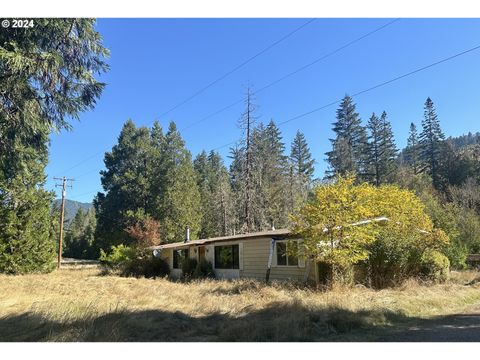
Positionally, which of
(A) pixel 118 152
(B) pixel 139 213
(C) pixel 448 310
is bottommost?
(C) pixel 448 310

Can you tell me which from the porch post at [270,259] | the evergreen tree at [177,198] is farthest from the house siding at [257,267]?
the evergreen tree at [177,198]

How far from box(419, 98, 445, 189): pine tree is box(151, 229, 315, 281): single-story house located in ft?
148

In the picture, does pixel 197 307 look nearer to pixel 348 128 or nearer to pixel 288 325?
pixel 288 325

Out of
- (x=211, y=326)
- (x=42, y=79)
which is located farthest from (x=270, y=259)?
(x=42, y=79)

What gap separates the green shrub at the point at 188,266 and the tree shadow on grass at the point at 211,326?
15011 millimetres

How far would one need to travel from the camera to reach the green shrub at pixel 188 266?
24.8 metres

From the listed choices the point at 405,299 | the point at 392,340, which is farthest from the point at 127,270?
the point at 392,340

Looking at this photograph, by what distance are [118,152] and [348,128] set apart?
114 ft

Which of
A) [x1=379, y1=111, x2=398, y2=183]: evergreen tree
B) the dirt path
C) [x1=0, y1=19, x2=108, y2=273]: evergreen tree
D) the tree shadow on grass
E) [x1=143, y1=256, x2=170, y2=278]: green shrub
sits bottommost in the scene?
the dirt path

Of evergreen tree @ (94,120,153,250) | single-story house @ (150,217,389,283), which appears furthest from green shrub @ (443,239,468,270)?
evergreen tree @ (94,120,153,250)

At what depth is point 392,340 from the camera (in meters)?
7.46

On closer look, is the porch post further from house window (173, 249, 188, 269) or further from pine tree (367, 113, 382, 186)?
pine tree (367, 113, 382, 186)

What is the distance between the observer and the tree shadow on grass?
299 inches

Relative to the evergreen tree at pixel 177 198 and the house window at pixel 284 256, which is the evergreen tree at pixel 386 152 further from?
the house window at pixel 284 256
